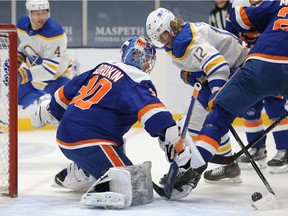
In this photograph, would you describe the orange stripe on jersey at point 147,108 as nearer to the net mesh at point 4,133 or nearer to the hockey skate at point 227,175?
the net mesh at point 4,133

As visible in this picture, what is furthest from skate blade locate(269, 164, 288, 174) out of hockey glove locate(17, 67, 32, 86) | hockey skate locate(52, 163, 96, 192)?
hockey glove locate(17, 67, 32, 86)

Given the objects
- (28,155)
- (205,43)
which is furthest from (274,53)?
(28,155)

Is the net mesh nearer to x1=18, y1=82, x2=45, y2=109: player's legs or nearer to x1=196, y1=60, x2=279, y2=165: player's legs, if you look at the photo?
x1=196, y1=60, x2=279, y2=165: player's legs

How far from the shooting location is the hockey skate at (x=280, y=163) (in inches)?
179

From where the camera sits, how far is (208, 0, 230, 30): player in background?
7.10 metres

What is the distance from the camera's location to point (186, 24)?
412cm

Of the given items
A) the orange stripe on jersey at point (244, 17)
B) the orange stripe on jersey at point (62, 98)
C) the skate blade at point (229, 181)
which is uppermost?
the orange stripe on jersey at point (244, 17)

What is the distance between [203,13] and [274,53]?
13.8 feet

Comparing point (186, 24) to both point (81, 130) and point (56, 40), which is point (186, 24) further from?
point (56, 40)

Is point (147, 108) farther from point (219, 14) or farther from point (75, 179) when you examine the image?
point (219, 14)

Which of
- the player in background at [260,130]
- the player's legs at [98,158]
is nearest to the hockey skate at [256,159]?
the player in background at [260,130]

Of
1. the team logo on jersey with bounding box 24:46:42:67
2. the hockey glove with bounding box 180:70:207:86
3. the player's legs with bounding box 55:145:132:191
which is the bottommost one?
the team logo on jersey with bounding box 24:46:42:67

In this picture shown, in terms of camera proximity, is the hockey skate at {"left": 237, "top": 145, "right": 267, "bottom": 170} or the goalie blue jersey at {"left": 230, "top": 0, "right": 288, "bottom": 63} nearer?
the goalie blue jersey at {"left": 230, "top": 0, "right": 288, "bottom": 63}

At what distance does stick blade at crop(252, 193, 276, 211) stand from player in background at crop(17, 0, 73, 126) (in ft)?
8.03
